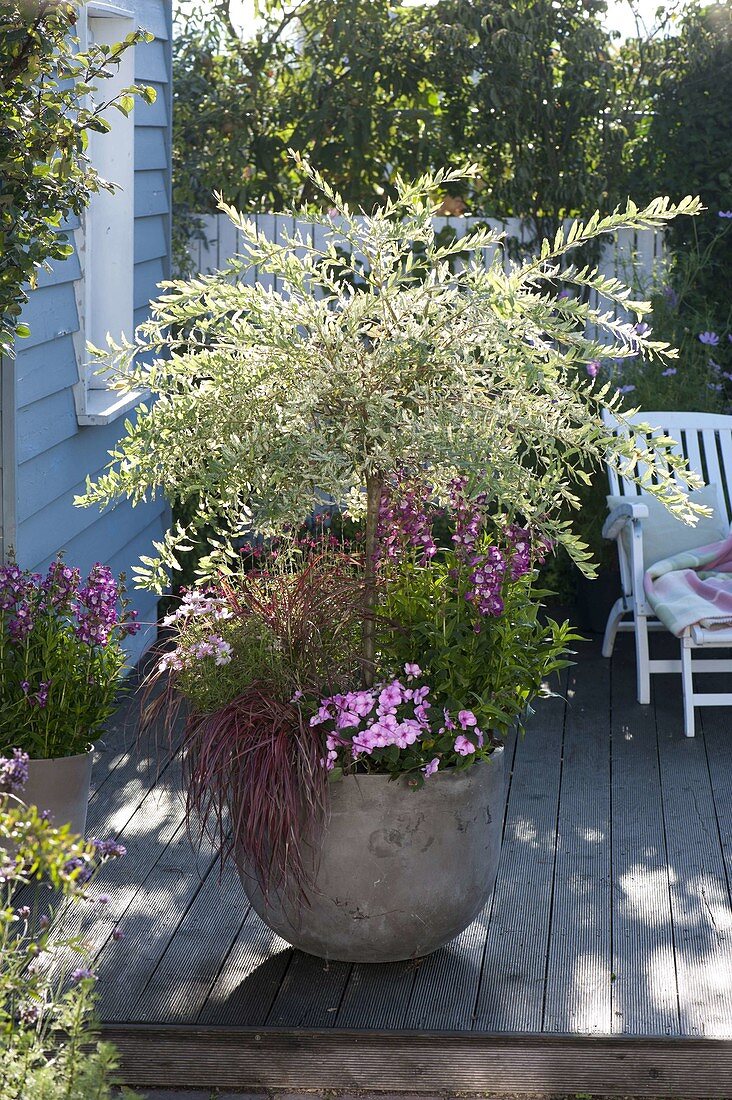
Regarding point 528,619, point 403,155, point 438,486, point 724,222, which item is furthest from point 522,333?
point 403,155

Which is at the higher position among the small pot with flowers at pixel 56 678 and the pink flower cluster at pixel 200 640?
the pink flower cluster at pixel 200 640

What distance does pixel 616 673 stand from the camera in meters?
5.25

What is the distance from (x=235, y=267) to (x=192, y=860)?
168 centimetres

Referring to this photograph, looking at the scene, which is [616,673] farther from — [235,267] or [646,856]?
[235,267]

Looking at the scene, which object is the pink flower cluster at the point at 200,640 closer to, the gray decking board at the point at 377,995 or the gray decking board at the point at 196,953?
the gray decking board at the point at 196,953

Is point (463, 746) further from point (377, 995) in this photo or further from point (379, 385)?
point (379, 385)

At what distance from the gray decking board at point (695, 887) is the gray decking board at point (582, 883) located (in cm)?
17

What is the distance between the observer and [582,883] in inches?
133

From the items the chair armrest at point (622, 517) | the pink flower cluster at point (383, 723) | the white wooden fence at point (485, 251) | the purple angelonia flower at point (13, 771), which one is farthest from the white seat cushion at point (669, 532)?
the purple angelonia flower at point (13, 771)

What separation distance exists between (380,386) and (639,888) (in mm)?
1543

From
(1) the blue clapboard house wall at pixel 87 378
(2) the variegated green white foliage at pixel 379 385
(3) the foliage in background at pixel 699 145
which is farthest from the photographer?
(3) the foliage in background at pixel 699 145

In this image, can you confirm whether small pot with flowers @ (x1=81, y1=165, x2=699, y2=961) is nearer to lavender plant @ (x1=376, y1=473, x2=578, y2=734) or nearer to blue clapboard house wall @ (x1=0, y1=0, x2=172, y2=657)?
lavender plant @ (x1=376, y1=473, x2=578, y2=734)

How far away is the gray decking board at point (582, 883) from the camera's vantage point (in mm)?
2758

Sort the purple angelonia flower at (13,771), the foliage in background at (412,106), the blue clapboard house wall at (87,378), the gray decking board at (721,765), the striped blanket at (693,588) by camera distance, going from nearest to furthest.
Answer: the purple angelonia flower at (13,771) → the gray decking board at (721,765) → the blue clapboard house wall at (87,378) → the striped blanket at (693,588) → the foliage in background at (412,106)
